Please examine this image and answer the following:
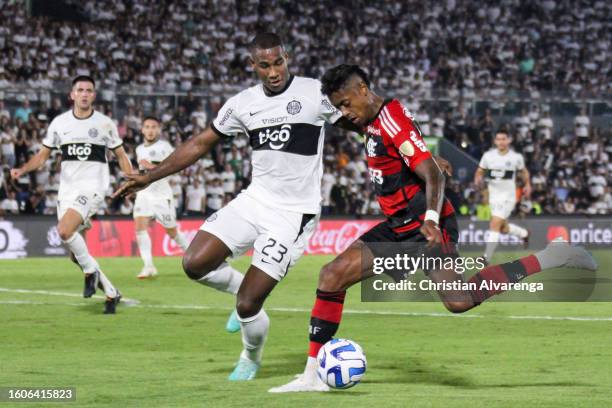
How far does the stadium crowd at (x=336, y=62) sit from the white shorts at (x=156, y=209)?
6276 millimetres

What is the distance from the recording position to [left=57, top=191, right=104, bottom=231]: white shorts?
13938mm

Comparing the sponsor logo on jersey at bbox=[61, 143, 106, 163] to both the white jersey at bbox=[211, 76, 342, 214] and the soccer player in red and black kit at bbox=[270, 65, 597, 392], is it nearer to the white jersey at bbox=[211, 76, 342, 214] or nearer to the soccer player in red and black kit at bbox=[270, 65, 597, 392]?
the white jersey at bbox=[211, 76, 342, 214]

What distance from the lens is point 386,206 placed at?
8688mm

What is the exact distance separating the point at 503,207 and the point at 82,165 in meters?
10.8

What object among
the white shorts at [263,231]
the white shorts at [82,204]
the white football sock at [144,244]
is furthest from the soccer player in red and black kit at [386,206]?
the white football sock at [144,244]

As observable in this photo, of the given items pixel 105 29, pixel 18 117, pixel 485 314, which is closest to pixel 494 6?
pixel 105 29

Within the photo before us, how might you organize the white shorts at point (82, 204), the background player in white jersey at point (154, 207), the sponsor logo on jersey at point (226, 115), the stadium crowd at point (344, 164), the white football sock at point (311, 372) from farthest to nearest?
the stadium crowd at point (344, 164), the background player in white jersey at point (154, 207), the white shorts at point (82, 204), the sponsor logo on jersey at point (226, 115), the white football sock at point (311, 372)

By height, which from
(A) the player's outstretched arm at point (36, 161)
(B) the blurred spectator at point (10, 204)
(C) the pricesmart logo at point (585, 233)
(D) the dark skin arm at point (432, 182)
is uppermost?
(D) the dark skin arm at point (432, 182)

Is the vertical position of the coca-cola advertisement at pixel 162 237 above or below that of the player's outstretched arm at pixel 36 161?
below

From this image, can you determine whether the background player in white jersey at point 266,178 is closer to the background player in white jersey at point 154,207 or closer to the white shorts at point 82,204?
the white shorts at point 82,204

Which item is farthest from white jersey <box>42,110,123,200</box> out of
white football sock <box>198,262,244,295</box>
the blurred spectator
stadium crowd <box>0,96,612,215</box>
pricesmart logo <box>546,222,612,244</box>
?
pricesmart logo <box>546,222,612,244</box>

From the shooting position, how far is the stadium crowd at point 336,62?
1120 inches

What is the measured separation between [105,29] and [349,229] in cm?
1087

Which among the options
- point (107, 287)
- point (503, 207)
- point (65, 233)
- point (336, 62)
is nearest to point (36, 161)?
point (65, 233)
